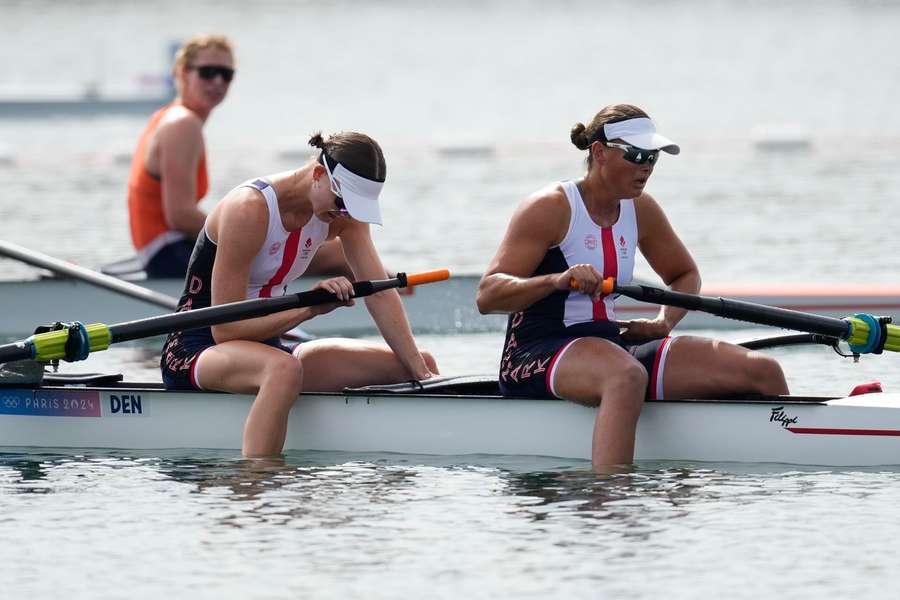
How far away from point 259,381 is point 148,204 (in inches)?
157

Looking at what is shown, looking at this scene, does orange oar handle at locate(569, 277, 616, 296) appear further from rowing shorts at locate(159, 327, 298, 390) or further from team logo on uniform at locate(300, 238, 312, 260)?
rowing shorts at locate(159, 327, 298, 390)

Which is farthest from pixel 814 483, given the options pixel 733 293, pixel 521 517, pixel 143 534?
pixel 733 293

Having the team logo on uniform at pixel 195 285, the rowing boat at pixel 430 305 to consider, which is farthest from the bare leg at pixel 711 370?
the rowing boat at pixel 430 305

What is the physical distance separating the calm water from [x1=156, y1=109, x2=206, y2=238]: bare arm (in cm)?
92

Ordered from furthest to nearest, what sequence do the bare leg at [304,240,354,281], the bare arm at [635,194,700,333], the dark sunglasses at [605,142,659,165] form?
the bare leg at [304,240,354,281], the bare arm at [635,194,700,333], the dark sunglasses at [605,142,659,165]

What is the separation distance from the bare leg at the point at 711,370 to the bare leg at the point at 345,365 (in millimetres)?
1202

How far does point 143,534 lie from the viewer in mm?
7238

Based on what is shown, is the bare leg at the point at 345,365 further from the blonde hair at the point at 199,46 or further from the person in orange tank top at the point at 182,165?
the blonde hair at the point at 199,46

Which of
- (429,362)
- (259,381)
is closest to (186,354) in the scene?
(259,381)

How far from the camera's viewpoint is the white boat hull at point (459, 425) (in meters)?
7.87

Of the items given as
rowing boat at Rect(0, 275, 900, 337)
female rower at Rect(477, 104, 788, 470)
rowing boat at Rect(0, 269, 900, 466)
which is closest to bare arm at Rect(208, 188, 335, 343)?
rowing boat at Rect(0, 269, 900, 466)

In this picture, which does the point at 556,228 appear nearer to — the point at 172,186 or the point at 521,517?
the point at 521,517

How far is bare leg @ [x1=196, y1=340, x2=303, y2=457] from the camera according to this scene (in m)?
7.96

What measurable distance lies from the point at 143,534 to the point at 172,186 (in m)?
4.53
